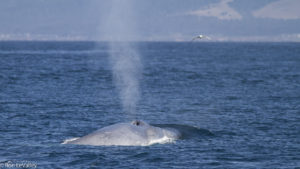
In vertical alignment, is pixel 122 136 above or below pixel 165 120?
below

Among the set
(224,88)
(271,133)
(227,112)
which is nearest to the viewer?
(271,133)

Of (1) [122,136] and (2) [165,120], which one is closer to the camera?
(1) [122,136]

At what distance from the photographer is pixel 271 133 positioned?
35.7 metres

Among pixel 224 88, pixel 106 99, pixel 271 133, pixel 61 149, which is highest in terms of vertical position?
pixel 224 88

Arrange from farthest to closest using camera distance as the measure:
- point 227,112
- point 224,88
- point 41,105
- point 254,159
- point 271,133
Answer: point 224,88 → point 41,105 → point 227,112 → point 271,133 → point 254,159

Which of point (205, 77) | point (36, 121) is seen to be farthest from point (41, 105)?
point (205, 77)

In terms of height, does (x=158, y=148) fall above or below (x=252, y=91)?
below

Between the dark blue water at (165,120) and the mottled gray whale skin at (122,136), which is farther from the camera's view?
the mottled gray whale skin at (122,136)

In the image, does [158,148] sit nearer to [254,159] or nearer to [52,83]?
[254,159]

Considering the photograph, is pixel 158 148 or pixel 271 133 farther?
pixel 271 133

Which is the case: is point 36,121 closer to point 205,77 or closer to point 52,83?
point 52,83

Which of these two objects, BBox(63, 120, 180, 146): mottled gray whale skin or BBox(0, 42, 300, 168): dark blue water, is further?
BBox(63, 120, 180, 146): mottled gray whale skin

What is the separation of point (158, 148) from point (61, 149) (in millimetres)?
4830

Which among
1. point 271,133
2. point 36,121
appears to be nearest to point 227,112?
point 271,133
